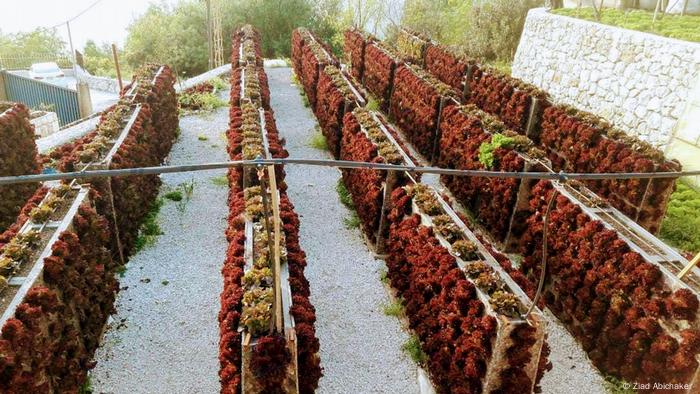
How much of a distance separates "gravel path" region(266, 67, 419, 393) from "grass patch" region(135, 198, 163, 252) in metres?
2.68

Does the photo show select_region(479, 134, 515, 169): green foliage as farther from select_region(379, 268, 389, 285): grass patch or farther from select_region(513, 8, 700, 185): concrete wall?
select_region(513, 8, 700, 185): concrete wall

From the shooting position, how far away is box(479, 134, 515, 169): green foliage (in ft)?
30.8

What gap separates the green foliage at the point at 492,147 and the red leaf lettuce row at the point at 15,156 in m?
8.72

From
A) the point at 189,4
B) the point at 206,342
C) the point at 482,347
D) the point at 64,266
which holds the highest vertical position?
the point at 189,4

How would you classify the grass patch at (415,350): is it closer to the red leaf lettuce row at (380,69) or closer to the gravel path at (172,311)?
the gravel path at (172,311)

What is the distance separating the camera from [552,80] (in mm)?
17219

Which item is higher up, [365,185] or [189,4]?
[189,4]

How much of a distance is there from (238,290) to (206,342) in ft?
6.90

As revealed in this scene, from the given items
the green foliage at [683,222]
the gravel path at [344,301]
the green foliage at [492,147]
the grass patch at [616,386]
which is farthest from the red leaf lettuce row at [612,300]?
the green foliage at [683,222]

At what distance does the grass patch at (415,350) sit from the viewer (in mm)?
6822

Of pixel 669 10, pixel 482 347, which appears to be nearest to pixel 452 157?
pixel 482 347

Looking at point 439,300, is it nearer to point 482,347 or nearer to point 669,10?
point 482,347

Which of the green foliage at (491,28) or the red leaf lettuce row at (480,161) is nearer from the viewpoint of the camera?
the red leaf lettuce row at (480,161)

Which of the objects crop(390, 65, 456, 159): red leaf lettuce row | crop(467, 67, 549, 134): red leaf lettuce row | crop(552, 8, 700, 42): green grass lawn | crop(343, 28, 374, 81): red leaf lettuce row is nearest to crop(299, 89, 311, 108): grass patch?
crop(343, 28, 374, 81): red leaf lettuce row
